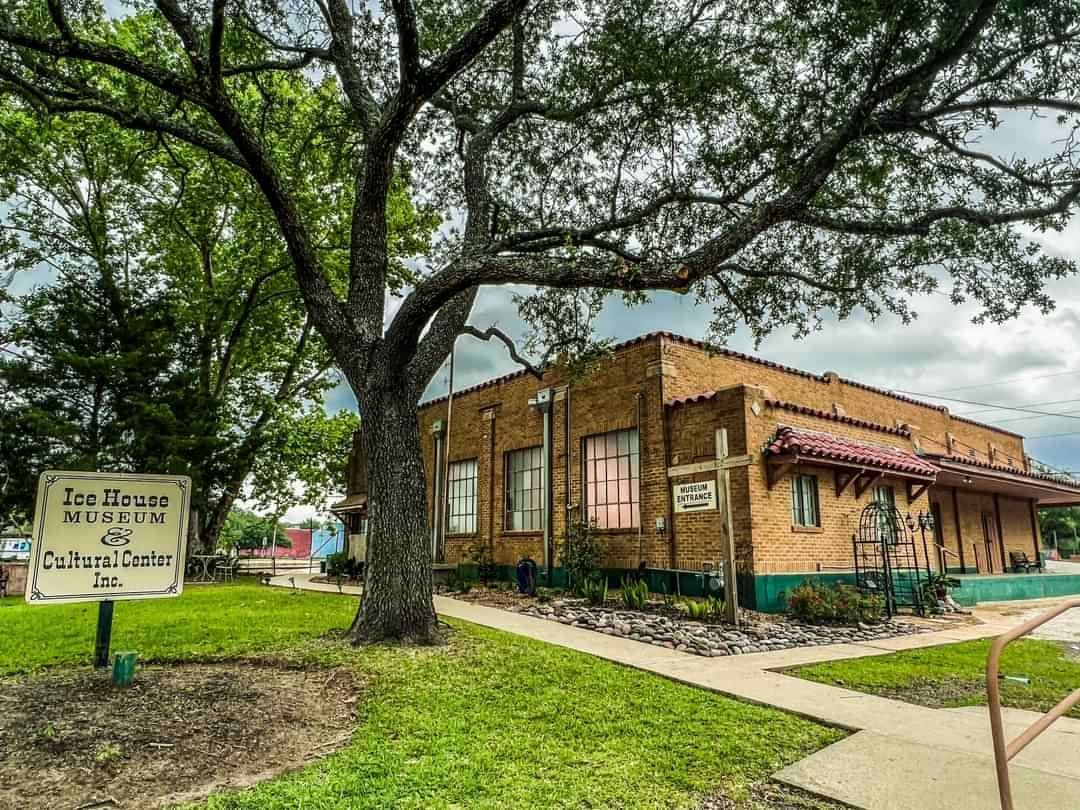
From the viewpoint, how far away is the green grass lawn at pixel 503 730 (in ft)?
10.6

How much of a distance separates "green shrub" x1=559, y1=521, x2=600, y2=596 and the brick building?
343mm

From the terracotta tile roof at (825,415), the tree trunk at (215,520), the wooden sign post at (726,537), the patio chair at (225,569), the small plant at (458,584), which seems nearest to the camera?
the wooden sign post at (726,537)

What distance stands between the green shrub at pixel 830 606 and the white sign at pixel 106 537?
342 inches

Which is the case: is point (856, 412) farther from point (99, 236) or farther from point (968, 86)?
point (99, 236)

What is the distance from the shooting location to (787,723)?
14.8 ft

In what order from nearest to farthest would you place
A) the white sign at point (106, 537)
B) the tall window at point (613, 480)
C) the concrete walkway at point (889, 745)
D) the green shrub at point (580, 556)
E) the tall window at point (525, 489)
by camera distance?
the concrete walkway at point (889, 745)
the white sign at point (106, 537)
the green shrub at point (580, 556)
the tall window at point (613, 480)
the tall window at point (525, 489)

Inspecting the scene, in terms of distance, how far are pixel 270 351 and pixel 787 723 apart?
22.5 m

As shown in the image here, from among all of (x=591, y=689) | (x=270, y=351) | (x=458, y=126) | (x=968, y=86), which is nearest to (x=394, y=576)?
(x=591, y=689)

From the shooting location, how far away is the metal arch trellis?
454 inches

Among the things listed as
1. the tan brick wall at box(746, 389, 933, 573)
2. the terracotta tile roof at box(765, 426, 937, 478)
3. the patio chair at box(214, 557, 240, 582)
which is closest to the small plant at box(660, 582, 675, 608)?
the tan brick wall at box(746, 389, 933, 573)

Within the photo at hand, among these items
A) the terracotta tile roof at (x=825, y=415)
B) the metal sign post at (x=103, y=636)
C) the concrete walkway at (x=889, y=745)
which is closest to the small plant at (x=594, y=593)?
the concrete walkway at (x=889, y=745)

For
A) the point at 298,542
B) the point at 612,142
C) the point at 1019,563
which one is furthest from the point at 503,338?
the point at 298,542

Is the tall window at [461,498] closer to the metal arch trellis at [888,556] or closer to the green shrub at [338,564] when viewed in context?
the green shrub at [338,564]

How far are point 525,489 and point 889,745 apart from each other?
11928 millimetres
